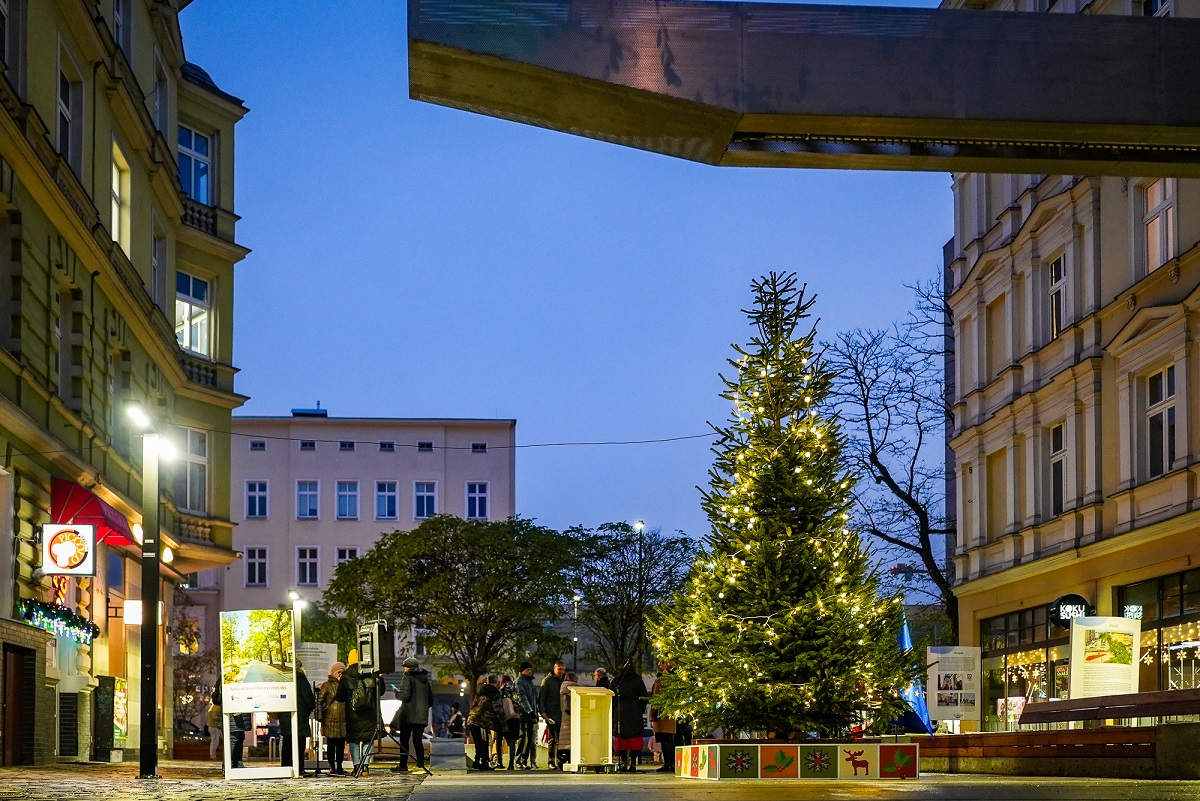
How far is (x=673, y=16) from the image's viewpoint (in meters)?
9.95

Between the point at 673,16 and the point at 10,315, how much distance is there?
16.4m

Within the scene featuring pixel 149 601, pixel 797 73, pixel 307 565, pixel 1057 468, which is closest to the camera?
pixel 797 73

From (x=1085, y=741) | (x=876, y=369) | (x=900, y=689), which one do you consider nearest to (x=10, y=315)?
(x=900, y=689)

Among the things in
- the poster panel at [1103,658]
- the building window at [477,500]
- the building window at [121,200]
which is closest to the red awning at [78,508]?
the building window at [121,200]

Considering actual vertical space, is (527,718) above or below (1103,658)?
below

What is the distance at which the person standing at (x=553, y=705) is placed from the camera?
28625 mm

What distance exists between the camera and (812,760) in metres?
20.7

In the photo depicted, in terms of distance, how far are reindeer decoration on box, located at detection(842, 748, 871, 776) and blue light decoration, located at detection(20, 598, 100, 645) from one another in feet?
36.8

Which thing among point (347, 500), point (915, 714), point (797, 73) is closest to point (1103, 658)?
point (915, 714)

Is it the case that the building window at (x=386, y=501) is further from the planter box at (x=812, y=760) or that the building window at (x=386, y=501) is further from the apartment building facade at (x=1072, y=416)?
the planter box at (x=812, y=760)

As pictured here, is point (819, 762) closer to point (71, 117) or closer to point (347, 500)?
point (71, 117)

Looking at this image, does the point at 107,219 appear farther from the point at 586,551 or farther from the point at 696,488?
the point at 586,551

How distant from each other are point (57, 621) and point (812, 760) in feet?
37.9

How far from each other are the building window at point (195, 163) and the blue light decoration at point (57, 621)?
586 inches
